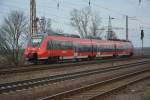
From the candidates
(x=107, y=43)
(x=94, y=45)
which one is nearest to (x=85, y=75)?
(x=94, y=45)

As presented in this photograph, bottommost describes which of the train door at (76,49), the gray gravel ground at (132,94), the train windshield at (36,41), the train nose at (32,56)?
the gray gravel ground at (132,94)

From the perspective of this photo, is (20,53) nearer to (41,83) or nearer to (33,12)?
(33,12)

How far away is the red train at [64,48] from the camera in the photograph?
31.1 meters

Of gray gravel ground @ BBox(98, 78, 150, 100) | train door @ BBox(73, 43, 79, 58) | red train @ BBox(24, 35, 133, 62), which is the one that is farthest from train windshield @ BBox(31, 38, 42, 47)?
gray gravel ground @ BBox(98, 78, 150, 100)

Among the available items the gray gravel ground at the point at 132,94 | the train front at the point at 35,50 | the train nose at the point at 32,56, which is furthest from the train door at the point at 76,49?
the gray gravel ground at the point at 132,94

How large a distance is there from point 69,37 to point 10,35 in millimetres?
15036

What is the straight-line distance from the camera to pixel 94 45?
140 ft

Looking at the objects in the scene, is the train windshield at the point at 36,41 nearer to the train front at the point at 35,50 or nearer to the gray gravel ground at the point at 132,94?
the train front at the point at 35,50

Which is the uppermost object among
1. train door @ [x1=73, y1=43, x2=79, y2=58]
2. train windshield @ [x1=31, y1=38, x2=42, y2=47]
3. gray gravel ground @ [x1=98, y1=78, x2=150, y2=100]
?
train windshield @ [x1=31, y1=38, x2=42, y2=47]

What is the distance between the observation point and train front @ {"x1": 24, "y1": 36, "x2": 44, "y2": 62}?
3089 centimetres

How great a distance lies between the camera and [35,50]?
31.0m

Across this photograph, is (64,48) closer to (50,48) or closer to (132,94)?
(50,48)

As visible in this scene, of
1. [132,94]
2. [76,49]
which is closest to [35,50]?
[76,49]

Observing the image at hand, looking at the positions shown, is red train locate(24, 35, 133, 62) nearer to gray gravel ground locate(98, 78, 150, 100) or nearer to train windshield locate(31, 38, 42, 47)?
train windshield locate(31, 38, 42, 47)
